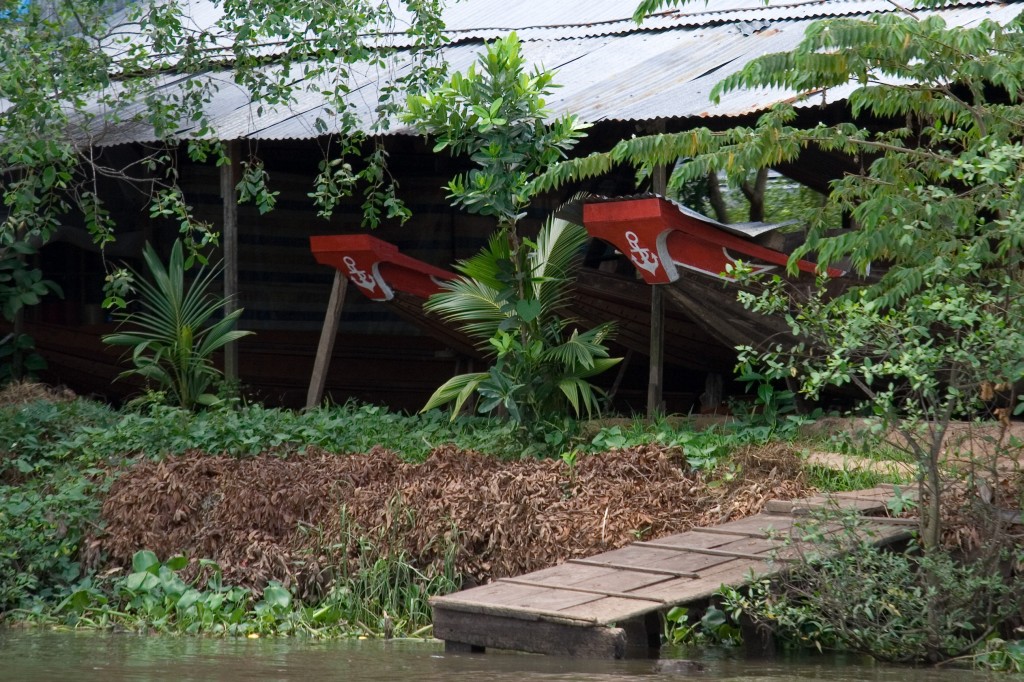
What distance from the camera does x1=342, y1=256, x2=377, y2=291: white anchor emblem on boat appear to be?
993cm

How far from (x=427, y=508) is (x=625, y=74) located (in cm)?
457

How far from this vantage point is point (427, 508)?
21.1 feet

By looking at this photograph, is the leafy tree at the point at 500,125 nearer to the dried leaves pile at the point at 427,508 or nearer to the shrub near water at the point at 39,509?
the dried leaves pile at the point at 427,508

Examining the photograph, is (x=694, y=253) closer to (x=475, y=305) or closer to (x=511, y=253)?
(x=511, y=253)

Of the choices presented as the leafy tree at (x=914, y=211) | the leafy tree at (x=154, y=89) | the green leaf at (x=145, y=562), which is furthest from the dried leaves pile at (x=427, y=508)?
the leafy tree at (x=154, y=89)

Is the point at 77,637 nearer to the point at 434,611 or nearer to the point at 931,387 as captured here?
the point at 434,611

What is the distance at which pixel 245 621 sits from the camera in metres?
6.15

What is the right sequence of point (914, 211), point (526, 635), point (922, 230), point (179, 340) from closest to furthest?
point (526, 635) → point (914, 211) → point (922, 230) → point (179, 340)

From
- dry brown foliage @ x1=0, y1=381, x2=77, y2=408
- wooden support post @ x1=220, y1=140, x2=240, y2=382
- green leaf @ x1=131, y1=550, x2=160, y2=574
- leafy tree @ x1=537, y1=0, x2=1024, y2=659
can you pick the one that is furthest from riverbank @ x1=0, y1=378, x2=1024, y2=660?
wooden support post @ x1=220, y1=140, x2=240, y2=382

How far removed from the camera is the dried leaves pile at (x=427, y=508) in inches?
→ 246

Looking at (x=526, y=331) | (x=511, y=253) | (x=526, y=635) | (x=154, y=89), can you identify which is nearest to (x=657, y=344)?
(x=526, y=331)

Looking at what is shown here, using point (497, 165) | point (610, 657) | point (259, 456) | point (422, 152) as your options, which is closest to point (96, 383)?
point (422, 152)

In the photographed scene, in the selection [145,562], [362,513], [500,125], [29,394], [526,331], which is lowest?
[145,562]

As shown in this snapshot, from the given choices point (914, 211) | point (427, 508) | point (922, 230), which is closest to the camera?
point (914, 211)
